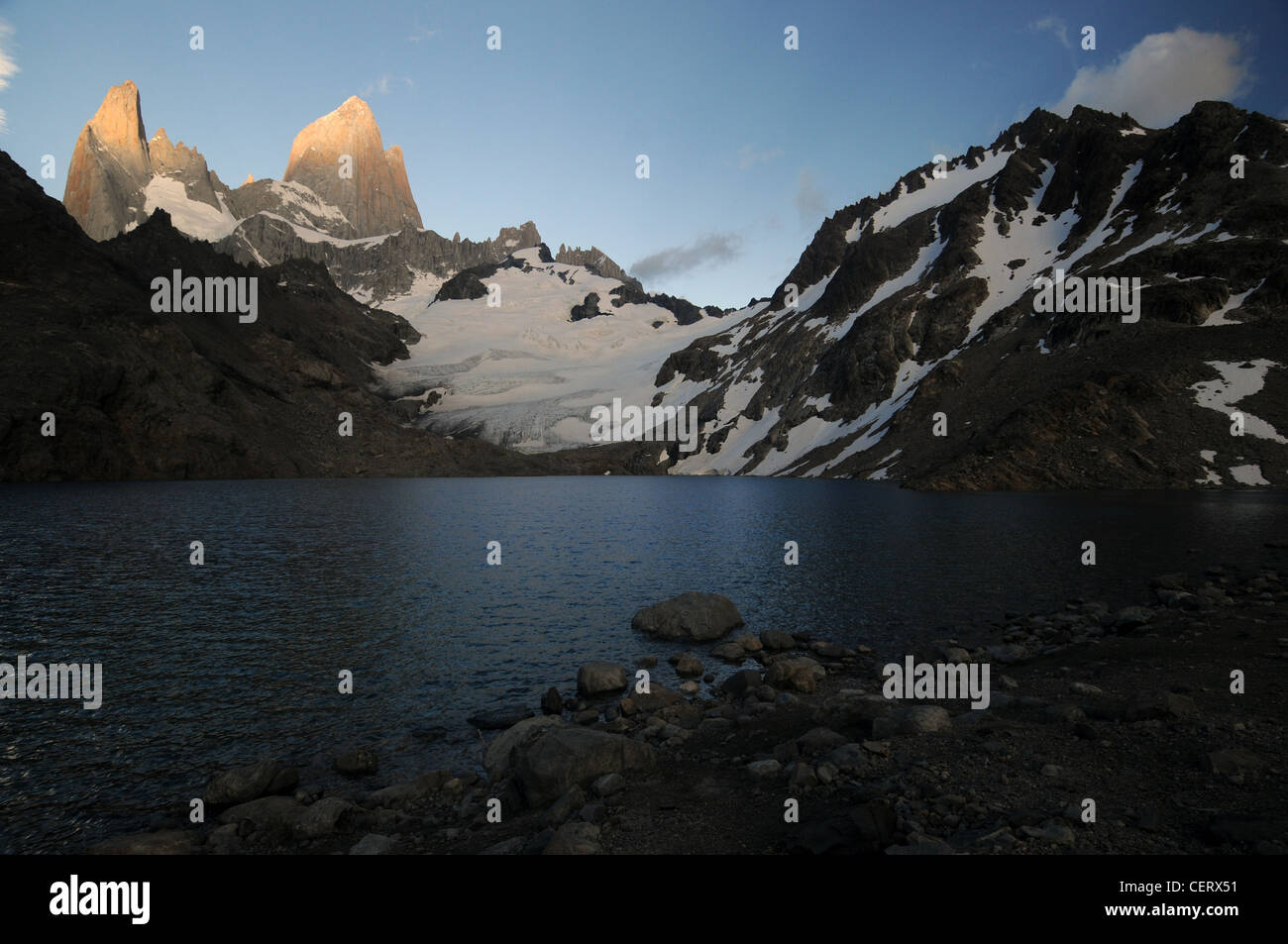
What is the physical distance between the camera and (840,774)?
1176 centimetres

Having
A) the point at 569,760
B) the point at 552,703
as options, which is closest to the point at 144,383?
the point at 552,703

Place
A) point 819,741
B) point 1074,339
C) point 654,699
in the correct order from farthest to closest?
point 1074,339, point 654,699, point 819,741

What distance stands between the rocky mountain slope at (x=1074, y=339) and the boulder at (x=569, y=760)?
88.1 m

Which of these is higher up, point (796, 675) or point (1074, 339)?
point (1074, 339)

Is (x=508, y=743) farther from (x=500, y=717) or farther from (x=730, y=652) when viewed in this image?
(x=730, y=652)

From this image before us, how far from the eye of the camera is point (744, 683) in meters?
18.9

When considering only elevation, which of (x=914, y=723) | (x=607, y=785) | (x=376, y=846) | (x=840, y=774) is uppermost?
(x=914, y=723)

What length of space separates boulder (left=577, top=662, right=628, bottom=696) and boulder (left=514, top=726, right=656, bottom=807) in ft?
16.9

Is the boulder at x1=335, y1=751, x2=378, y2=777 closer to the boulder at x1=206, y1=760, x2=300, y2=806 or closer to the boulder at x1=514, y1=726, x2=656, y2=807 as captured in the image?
the boulder at x1=206, y1=760, x2=300, y2=806

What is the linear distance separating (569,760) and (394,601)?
2082cm

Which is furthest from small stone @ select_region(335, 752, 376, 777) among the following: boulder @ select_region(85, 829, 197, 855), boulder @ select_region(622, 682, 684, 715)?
boulder @ select_region(622, 682, 684, 715)

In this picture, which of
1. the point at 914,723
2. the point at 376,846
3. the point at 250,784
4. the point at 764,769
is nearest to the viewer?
the point at 376,846

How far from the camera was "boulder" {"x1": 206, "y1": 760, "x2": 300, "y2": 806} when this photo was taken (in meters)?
12.7
